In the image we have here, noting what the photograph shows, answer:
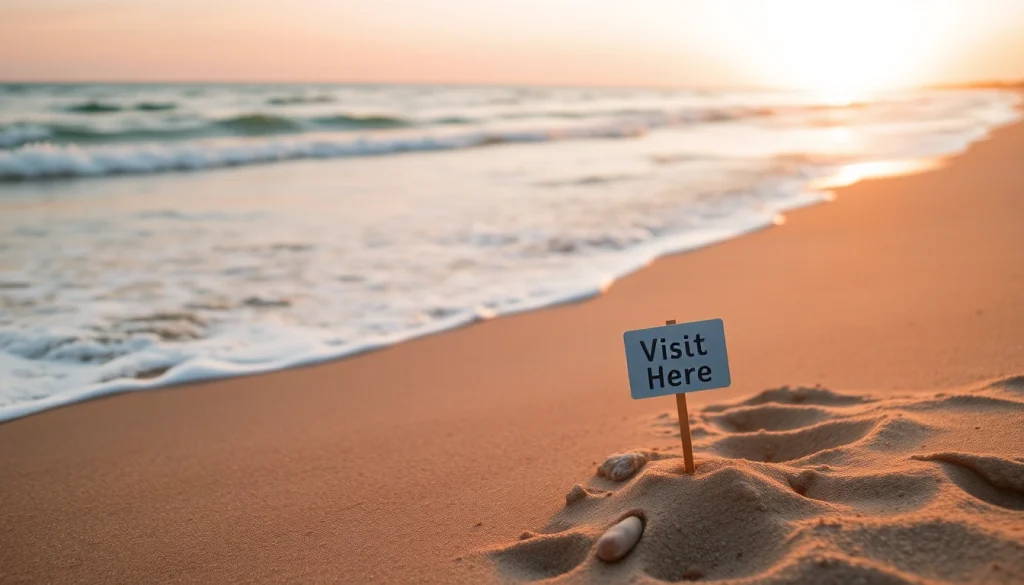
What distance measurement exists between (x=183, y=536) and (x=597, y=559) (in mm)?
1403

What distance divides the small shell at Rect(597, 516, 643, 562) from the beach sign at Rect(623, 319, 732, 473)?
12.6 inches

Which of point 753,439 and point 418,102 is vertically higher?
point 418,102

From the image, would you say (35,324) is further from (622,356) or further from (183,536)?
(622,356)

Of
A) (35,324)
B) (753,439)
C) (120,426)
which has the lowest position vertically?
(753,439)

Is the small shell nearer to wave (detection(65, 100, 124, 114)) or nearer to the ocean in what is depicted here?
the ocean

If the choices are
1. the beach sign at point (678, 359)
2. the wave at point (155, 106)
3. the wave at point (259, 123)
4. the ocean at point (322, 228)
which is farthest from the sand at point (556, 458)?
the wave at point (155, 106)

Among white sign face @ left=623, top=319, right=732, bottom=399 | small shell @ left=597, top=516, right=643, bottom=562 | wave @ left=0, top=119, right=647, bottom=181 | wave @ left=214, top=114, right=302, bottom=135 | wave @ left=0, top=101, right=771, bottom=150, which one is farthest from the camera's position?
wave @ left=214, top=114, right=302, bottom=135

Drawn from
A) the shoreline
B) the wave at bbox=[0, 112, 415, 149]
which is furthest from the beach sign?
the wave at bbox=[0, 112, 415, 149]

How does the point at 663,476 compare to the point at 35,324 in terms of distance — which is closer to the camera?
the point at 663,476

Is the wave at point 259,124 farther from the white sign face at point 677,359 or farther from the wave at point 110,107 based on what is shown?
the white sign face at point 677,359

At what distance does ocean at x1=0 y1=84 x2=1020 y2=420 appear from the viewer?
4.37 metres

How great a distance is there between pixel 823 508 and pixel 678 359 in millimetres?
540

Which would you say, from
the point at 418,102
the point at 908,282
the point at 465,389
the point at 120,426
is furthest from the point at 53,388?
the point at 418,102

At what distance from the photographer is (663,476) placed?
2.21m
